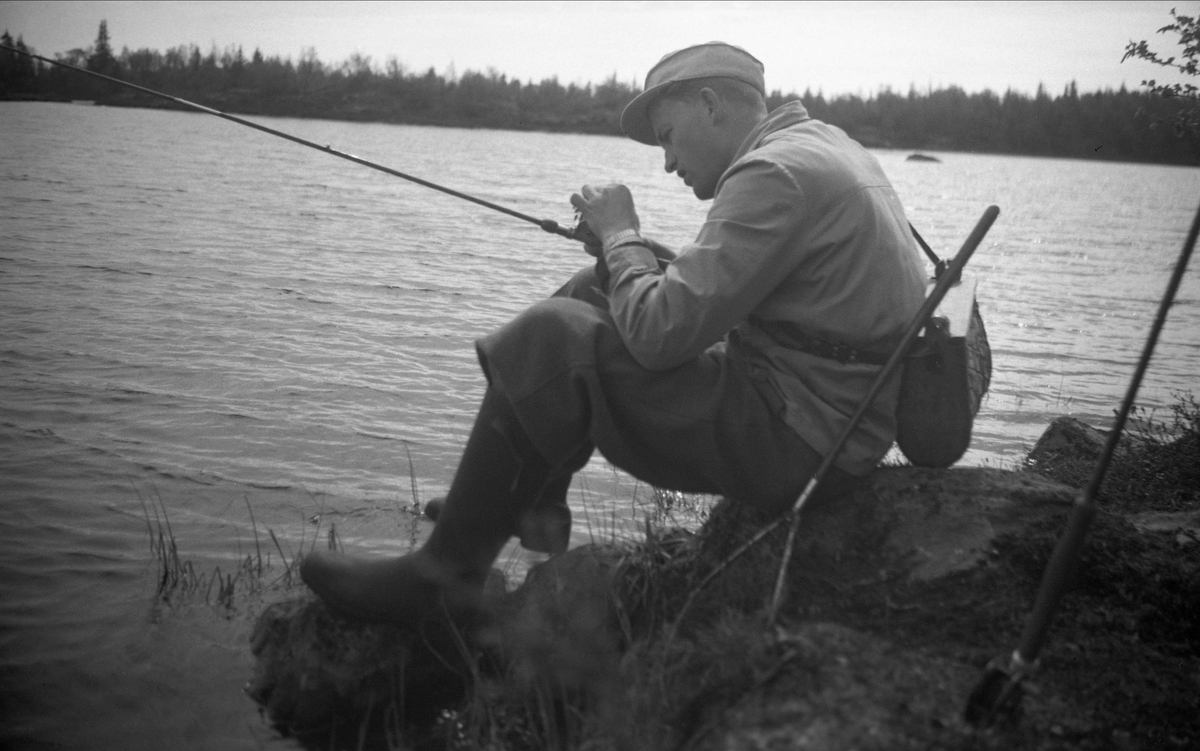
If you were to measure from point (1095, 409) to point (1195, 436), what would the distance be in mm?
3312

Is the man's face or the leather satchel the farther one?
the man's face

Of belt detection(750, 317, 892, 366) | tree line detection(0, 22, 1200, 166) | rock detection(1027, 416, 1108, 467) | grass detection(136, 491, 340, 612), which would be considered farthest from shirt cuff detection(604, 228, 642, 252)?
tree line detection(0, 22, 1200, 166)

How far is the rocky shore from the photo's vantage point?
2.04 metres

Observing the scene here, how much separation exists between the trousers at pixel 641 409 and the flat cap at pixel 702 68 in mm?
710

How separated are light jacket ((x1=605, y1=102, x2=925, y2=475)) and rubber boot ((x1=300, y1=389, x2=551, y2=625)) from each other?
1.41ft

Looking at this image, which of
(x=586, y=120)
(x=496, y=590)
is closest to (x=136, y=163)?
(x=496, y=590)

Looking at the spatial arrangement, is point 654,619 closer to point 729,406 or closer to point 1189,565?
point 729,406

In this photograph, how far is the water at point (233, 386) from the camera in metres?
3.55

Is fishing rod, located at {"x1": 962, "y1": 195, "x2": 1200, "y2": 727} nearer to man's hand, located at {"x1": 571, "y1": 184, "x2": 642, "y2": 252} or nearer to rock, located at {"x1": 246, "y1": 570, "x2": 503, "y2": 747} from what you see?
man's hand, located at {"x1": 571, "y1": 184, "x2": 642, "y2": 252}

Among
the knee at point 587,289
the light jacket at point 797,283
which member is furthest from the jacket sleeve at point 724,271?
the knee at point 587,289

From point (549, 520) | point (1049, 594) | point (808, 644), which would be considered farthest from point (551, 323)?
point (1049, 594)

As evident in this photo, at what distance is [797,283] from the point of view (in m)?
2.74

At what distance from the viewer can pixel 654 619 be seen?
2.96m

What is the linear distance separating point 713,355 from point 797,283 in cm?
31
